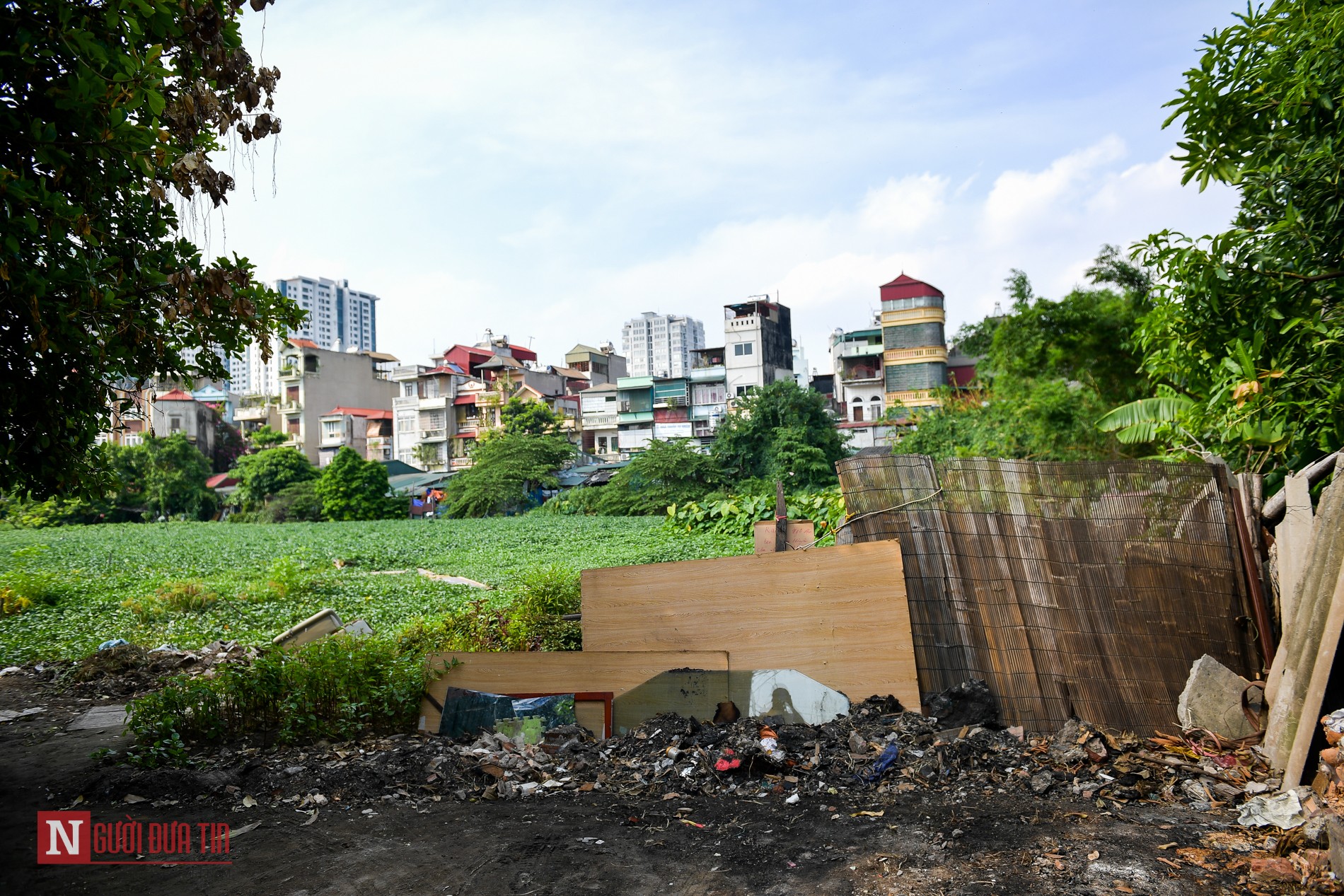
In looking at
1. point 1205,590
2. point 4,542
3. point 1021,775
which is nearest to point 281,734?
point 1021,775

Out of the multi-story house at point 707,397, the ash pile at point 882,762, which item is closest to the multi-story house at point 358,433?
the multi-story house at point 707,397

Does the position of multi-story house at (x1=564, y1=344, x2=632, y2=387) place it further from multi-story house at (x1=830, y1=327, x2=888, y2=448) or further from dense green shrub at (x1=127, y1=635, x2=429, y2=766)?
dense green shrub at (x1=127, y1=635, x2=429, y2=766)

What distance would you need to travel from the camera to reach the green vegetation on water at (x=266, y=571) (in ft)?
30.9

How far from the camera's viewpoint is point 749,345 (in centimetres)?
4384

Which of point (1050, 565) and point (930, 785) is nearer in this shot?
point (930, 785)

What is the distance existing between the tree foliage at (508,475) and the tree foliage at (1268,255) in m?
31.0

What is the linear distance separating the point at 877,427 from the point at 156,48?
4102 centimetres

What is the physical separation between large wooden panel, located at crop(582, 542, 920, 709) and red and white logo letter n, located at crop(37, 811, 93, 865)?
9.23 feet

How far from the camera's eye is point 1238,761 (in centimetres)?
418

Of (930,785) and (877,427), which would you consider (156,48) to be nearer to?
(930,785)

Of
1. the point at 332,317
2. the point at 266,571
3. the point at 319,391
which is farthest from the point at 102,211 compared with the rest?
the point at 332,317

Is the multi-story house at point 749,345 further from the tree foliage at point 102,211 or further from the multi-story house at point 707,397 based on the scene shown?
the tree foliage at point 102,211

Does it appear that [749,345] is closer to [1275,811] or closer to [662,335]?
[1275,811]

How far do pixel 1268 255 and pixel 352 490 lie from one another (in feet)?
111
